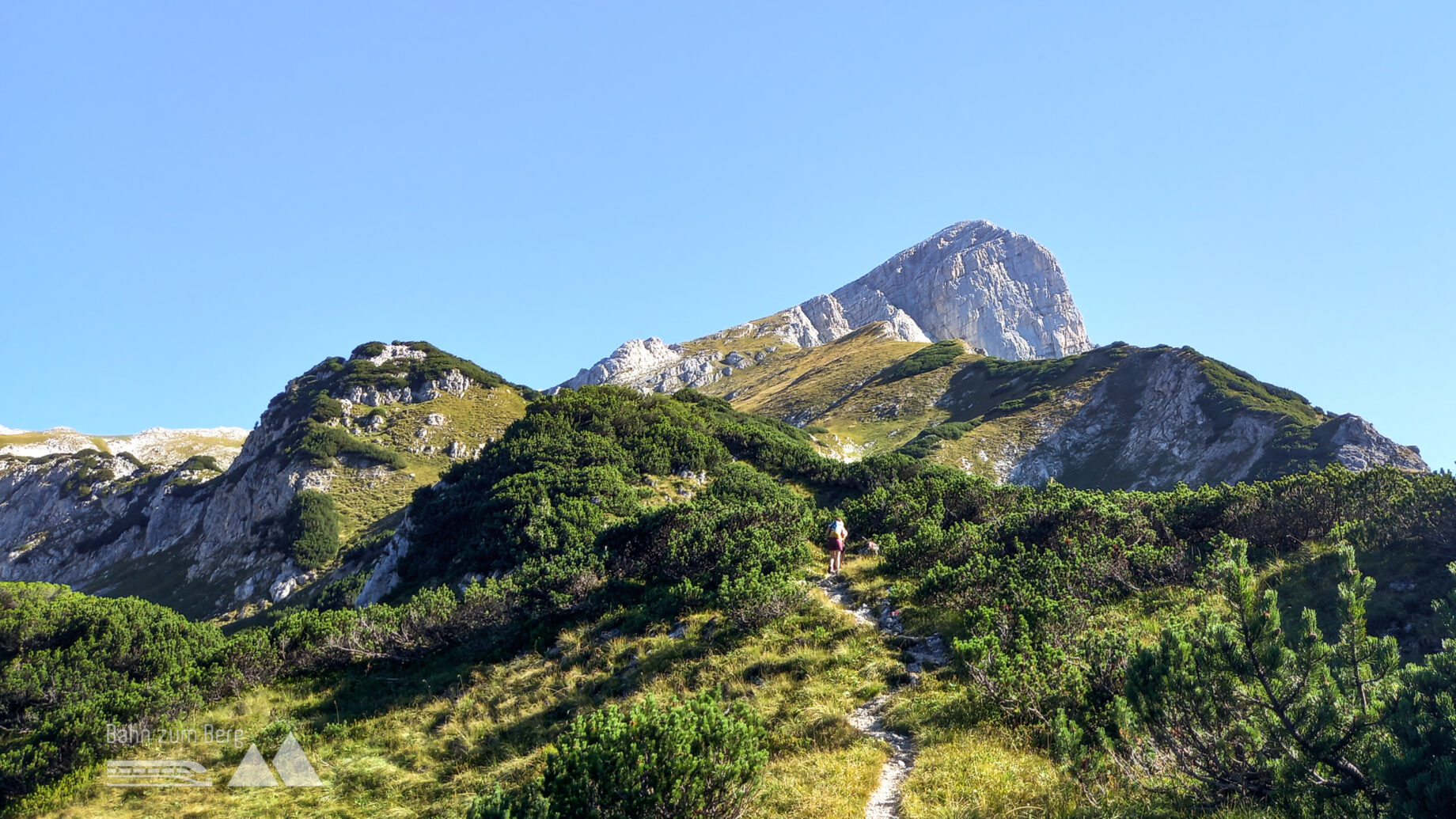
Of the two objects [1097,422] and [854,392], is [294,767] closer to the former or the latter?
[1097,422]

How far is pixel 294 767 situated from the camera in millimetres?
12258

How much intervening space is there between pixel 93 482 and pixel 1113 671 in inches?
5046

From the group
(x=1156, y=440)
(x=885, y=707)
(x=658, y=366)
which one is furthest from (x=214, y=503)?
(x=658, y=366)

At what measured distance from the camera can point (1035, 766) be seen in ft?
26.3

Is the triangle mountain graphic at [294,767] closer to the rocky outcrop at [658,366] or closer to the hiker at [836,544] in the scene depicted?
the hiker at [836,544]

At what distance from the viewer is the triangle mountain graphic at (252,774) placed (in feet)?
38.7

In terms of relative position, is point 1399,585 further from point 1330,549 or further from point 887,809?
point 887,809

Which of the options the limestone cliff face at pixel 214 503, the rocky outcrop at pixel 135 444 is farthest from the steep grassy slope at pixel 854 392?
the rocky outcrop at pixel 135 444

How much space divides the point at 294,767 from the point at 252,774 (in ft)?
2.21

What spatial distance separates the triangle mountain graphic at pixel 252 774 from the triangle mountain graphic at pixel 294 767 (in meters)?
0.13

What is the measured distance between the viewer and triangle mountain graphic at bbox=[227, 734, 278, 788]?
38.7 feet

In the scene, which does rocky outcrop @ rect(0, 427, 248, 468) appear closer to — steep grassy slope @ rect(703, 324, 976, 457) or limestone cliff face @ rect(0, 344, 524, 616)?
limestone cliff face @ rect(0, 344, 524, 616)

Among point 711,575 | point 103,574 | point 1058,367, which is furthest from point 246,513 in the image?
point 1058,367

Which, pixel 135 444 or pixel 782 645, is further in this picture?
pixel 135 444
